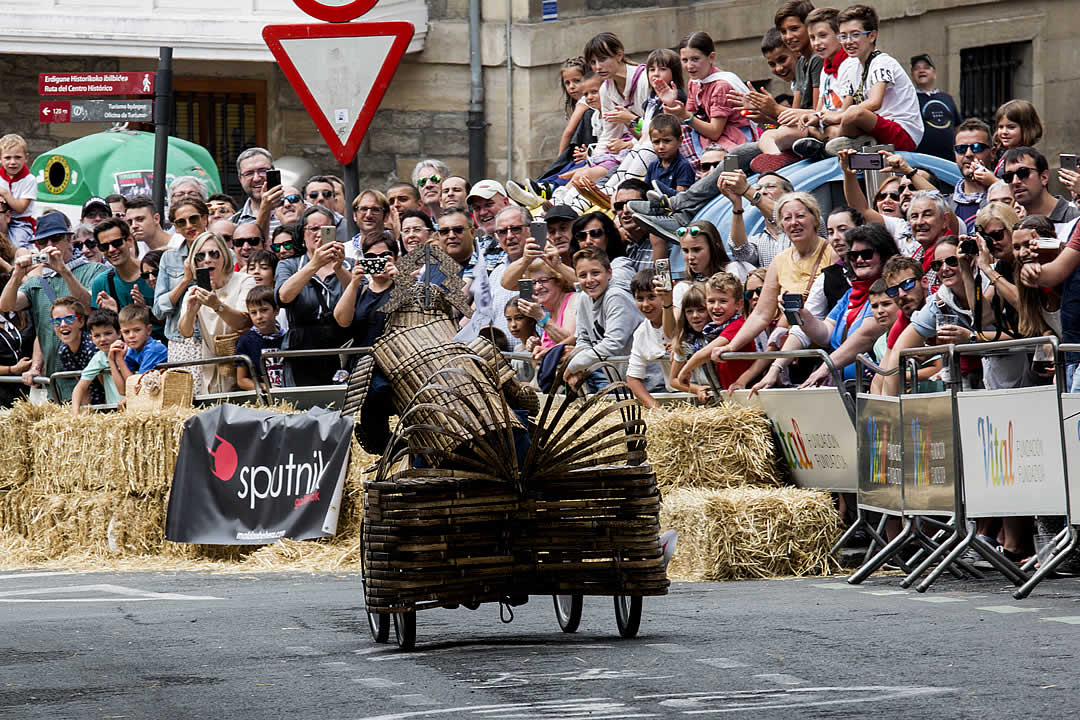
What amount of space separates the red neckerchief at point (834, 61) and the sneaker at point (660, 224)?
73.1 inches

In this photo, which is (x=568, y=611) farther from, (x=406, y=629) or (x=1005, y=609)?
(x=1005, y=609)

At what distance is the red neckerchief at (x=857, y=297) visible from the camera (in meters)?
13.8

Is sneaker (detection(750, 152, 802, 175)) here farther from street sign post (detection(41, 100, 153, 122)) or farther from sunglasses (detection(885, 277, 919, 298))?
street sign post (detection(41, 100, 153, 122))

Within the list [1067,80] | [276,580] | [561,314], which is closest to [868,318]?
[561,314]

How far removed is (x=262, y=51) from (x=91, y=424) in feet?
57.2

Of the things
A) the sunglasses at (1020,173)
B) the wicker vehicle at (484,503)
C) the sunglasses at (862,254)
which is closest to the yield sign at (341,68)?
the wicker vehicle at (484,503)

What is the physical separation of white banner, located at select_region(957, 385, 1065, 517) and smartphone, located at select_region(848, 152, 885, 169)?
348 cm

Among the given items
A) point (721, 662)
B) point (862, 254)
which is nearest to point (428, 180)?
point (862, 254)

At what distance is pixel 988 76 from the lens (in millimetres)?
26797

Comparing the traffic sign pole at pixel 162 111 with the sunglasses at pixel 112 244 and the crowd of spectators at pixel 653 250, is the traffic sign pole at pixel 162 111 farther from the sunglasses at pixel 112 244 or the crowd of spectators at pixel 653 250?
the sunglasses at pixel 112 244

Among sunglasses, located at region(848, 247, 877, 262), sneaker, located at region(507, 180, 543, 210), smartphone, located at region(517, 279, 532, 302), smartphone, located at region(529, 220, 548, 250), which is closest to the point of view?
sunglasses, located at region(848, 247, 877, 262)

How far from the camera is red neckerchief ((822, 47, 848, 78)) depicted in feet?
55.1

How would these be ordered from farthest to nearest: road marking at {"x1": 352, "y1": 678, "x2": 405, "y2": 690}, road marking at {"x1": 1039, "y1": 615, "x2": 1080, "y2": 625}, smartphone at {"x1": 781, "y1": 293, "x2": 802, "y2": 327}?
smartphone at {"x1": 781, "y1": 293, "x2": 802, "y2": 327} → road marking at {"x1": 1039, "y1": 615, "x2": 1080, "y2": 625} → road marking at {"x1": 352, "y1": 678, "x2": 405, "y2": 690}

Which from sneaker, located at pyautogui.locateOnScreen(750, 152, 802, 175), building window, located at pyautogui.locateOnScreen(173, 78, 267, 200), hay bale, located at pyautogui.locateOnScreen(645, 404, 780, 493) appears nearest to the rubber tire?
hay bale, located at pyautogui.locateOnScreen(645, 404, 780, 493)
